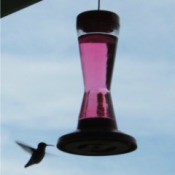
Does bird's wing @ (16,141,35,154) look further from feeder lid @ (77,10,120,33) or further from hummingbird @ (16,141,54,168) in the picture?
feeder lid @ (77,10,120,33)

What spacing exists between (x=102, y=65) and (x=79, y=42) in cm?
15

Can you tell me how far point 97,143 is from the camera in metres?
2.84

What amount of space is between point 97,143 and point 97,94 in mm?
366

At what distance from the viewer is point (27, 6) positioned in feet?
11.8

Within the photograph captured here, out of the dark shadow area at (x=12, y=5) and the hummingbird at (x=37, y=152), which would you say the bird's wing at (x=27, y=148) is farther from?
the dark shadow area at (x=12, y=5)

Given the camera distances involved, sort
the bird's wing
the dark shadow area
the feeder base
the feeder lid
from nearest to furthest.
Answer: the feeder base → the feeder lid → the dark shadow area → the bird's wing

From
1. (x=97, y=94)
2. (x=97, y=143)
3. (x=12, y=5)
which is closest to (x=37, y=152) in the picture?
(x=12, y=5)

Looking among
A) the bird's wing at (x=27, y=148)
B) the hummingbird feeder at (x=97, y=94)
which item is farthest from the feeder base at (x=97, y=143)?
the bird's wing at (x=27, y=148)

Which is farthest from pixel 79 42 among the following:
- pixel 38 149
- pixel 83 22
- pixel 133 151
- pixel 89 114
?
pixel 38 149

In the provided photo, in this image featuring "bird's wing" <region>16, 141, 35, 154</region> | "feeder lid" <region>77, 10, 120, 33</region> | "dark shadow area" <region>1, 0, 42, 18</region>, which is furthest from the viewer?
"bird's wing" <region>16, 141, 35, 154</region>

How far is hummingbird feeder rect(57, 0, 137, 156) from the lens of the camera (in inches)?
113

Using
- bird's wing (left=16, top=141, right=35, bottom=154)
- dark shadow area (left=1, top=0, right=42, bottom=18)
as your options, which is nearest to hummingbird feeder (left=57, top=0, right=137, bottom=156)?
dark shadow area (left=1, top=0, right=42, bottom=18)

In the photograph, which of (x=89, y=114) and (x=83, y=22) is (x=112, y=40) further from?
(x=89, y=114)

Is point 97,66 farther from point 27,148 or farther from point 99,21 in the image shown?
point 27,148
